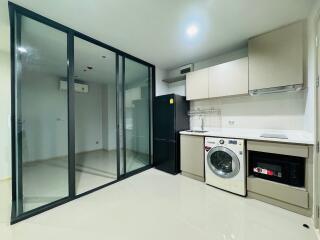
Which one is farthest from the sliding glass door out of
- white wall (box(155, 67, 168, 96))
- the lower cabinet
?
the lower cabinet

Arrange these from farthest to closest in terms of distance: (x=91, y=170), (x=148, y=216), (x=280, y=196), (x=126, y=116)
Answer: (x=91, y=170)
(x=126, y=116)
(x=280, y=196)
(x=148, y=216)

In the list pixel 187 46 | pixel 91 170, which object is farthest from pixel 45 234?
pixel 187 46

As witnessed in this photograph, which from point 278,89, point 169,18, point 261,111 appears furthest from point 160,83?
point 278,89

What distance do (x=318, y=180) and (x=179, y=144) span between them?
6.88 ft

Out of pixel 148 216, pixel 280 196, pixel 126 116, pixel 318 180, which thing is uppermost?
pixel 126 116

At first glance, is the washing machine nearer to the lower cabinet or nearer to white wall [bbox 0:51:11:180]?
the lower cabinet

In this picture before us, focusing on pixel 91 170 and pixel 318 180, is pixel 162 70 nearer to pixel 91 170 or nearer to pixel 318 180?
pixel 91 170

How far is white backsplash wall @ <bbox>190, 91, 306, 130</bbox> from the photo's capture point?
232 cm

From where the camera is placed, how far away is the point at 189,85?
11.0ft

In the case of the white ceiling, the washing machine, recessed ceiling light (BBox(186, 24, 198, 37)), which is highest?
recessed ceiling light (BBox(186, 24, 198, 37))

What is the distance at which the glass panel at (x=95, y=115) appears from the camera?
3.06 meters

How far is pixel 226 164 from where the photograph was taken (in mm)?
2484

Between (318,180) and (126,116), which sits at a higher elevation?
(126,116)

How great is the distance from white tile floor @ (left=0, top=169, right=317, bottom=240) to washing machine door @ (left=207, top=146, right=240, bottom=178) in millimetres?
331
